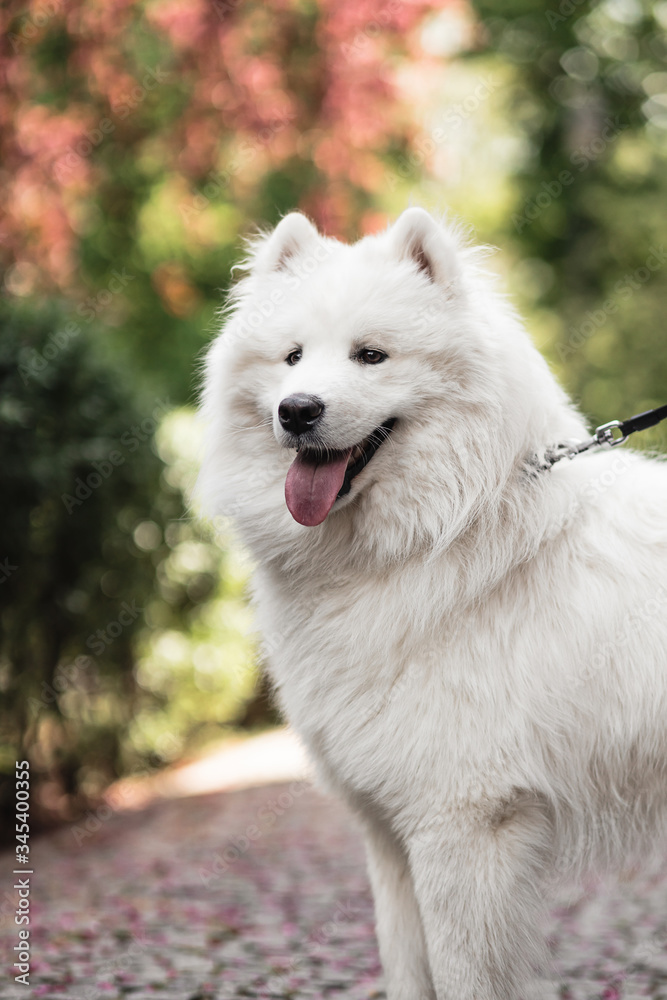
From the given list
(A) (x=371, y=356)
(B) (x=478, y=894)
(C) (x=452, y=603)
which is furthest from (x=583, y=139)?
(B) (x=478, y=894)

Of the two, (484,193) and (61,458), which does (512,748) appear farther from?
(484,193)

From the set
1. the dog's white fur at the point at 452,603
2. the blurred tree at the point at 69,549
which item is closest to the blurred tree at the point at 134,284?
the blurred tree at the point at 69,549

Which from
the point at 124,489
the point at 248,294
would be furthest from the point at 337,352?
the point at 124,489

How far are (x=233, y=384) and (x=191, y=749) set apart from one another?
7.40 meters

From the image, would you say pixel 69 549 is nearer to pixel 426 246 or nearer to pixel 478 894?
pixel 426 246

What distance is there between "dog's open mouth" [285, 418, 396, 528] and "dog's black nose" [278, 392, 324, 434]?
15 cm

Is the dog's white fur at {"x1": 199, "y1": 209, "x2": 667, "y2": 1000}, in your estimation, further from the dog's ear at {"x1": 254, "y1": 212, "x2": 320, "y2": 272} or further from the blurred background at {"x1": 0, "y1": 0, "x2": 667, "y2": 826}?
the blurred background at {"x1": 0, "y1": 0, "x2": 667, "y2": 826}

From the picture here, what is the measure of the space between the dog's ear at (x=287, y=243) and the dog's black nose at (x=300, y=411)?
0.81 meters

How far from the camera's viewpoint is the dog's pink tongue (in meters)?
2.81

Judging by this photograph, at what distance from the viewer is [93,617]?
6.82m

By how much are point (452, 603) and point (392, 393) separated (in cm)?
65

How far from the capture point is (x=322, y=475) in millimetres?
2844

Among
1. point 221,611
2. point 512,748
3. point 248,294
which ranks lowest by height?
point 512,748

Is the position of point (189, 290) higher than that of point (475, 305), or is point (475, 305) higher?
point (189, 290)
